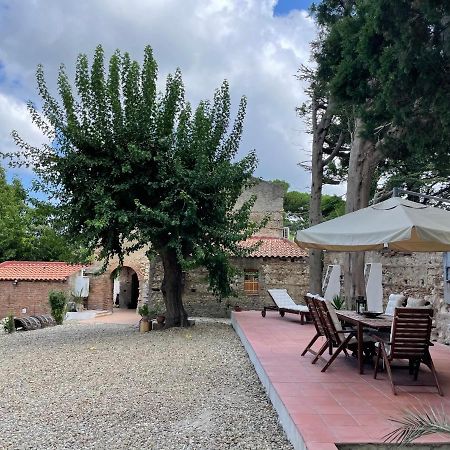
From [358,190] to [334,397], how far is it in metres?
8.78

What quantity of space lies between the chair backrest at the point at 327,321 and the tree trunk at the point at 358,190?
20.2ft

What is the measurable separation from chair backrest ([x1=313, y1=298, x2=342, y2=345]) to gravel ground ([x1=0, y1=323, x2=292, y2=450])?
1.23 meters

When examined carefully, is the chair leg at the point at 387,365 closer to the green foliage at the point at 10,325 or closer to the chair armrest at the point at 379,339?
the chair armrest at the point at 379,339

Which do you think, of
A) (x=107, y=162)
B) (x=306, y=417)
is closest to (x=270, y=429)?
(x=306, y=417)

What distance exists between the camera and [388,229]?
5207mm

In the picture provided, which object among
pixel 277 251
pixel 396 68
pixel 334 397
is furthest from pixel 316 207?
pixel 334 397

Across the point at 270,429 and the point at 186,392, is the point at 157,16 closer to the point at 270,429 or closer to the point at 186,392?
the point at 186,392

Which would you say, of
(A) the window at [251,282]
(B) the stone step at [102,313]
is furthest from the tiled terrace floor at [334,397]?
(B) the stone step at [102,313]

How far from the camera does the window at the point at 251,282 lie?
19328 millimetres

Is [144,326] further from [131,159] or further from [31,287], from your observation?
[31,287]

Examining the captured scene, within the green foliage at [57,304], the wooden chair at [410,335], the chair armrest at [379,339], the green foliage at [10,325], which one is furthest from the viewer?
the green foliage at [57,304]

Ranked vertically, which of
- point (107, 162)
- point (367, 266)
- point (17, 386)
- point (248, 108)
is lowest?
point (17, 386)

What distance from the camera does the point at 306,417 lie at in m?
4.40

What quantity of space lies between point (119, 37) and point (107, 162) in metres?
3.36
